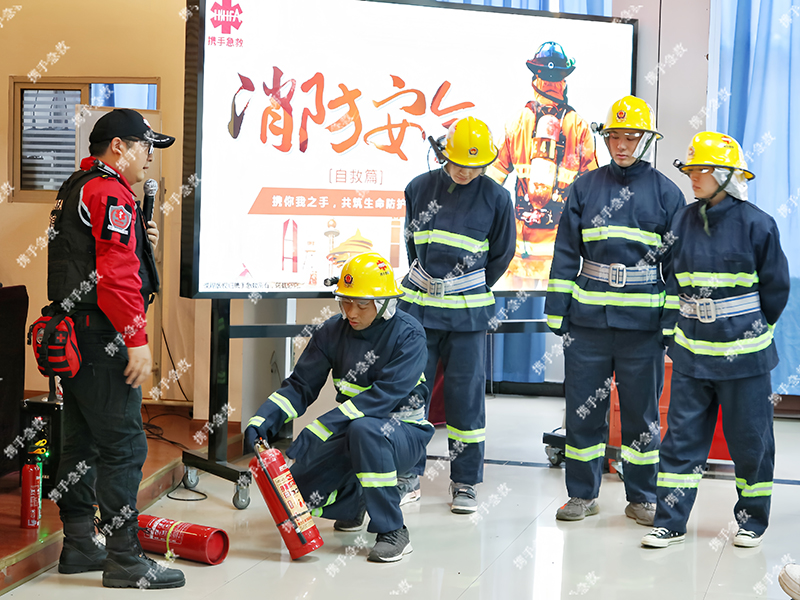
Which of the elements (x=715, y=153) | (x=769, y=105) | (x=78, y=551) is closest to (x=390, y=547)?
(x=78, y=551)

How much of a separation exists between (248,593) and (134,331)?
3.12 feet

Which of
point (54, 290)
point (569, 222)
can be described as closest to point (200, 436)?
point (54, 290)

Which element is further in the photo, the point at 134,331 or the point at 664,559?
the point at 664,559

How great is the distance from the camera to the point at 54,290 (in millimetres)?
2727

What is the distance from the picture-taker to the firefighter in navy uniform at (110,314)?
2.66 meters

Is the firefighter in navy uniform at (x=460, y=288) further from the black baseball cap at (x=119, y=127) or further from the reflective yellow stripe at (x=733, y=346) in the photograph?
the black baseball cap at (x=119, y=127)

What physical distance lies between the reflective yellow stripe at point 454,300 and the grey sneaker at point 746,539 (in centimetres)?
141

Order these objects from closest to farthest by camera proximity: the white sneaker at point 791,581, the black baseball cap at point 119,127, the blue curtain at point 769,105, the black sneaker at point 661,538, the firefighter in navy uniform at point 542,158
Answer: the white sneaker at point 791,581 → the black baseball cap at point 119,127 → the black sneaker at point 661,538 → the firefighter in navy uniform at point 542,158 → the blue curtain at point 769,105

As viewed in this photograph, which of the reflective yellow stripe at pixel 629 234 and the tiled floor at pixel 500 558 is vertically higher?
the reflective yellow stripe at pixel 629 234

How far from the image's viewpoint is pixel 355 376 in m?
3.32

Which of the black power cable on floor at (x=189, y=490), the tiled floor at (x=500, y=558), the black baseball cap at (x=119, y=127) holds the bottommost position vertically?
the black power cable on floor at (x=189, y=490)

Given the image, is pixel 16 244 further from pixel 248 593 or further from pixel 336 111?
pixel 248 593

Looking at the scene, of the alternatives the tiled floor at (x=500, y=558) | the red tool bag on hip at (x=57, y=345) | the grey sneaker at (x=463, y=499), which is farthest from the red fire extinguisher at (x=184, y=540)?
the grey sneaker at (x=463, y=499)

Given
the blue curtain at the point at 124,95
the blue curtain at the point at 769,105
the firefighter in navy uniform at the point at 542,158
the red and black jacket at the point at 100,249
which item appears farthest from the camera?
the blue curtain at the point at 124,95
